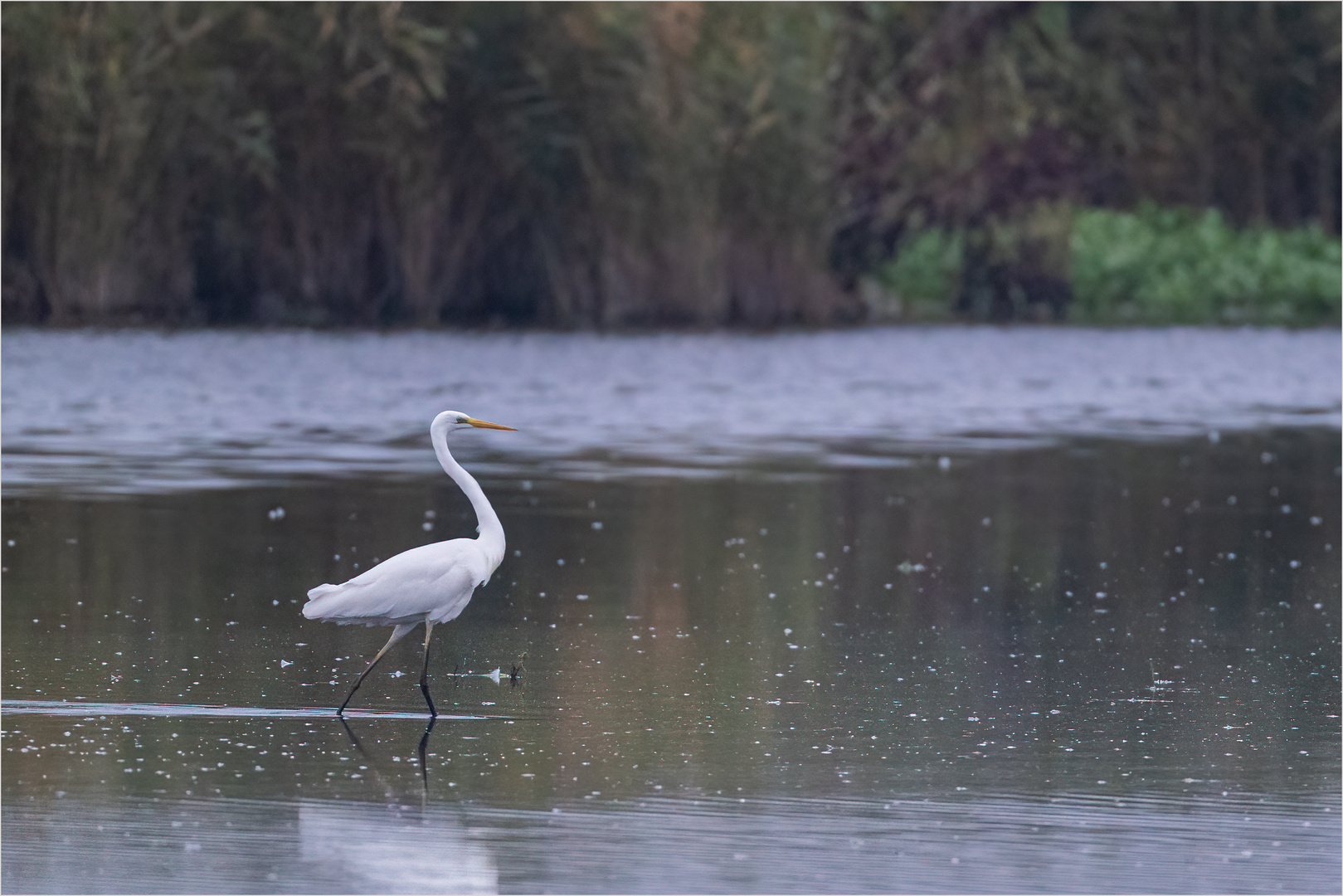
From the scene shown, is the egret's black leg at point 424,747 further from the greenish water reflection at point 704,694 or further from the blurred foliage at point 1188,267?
the blurred foliage at point 1188,267

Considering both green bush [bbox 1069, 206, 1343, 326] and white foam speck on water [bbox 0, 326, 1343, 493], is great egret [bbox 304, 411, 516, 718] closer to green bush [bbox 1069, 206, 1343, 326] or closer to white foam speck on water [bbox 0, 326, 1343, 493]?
white foam speck on water [bbox 0, 326, 1343, 493]

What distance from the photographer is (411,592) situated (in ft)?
29.3

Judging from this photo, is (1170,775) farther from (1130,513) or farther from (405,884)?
(1130,513)

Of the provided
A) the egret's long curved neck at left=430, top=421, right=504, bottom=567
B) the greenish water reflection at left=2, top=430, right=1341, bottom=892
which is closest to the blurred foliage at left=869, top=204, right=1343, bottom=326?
the greenish water reflection at left=2, top=430, right=1341, bottom=892

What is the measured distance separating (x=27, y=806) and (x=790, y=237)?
1126 inches

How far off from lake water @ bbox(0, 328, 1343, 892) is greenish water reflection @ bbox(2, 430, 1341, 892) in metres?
0.02

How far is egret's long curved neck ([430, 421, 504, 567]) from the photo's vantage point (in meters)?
9.28

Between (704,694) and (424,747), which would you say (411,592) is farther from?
(704,694)

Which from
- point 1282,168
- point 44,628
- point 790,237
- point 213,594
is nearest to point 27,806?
point 44,628

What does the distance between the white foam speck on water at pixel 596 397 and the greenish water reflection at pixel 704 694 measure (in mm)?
3144

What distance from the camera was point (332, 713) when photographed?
8.79 metres

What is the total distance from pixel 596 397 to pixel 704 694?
15.4m

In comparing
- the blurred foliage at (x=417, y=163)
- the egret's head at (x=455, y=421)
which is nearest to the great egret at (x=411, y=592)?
the egret's head at (x=455, y=421)

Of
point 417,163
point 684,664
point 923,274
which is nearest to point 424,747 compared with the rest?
point 684,664
